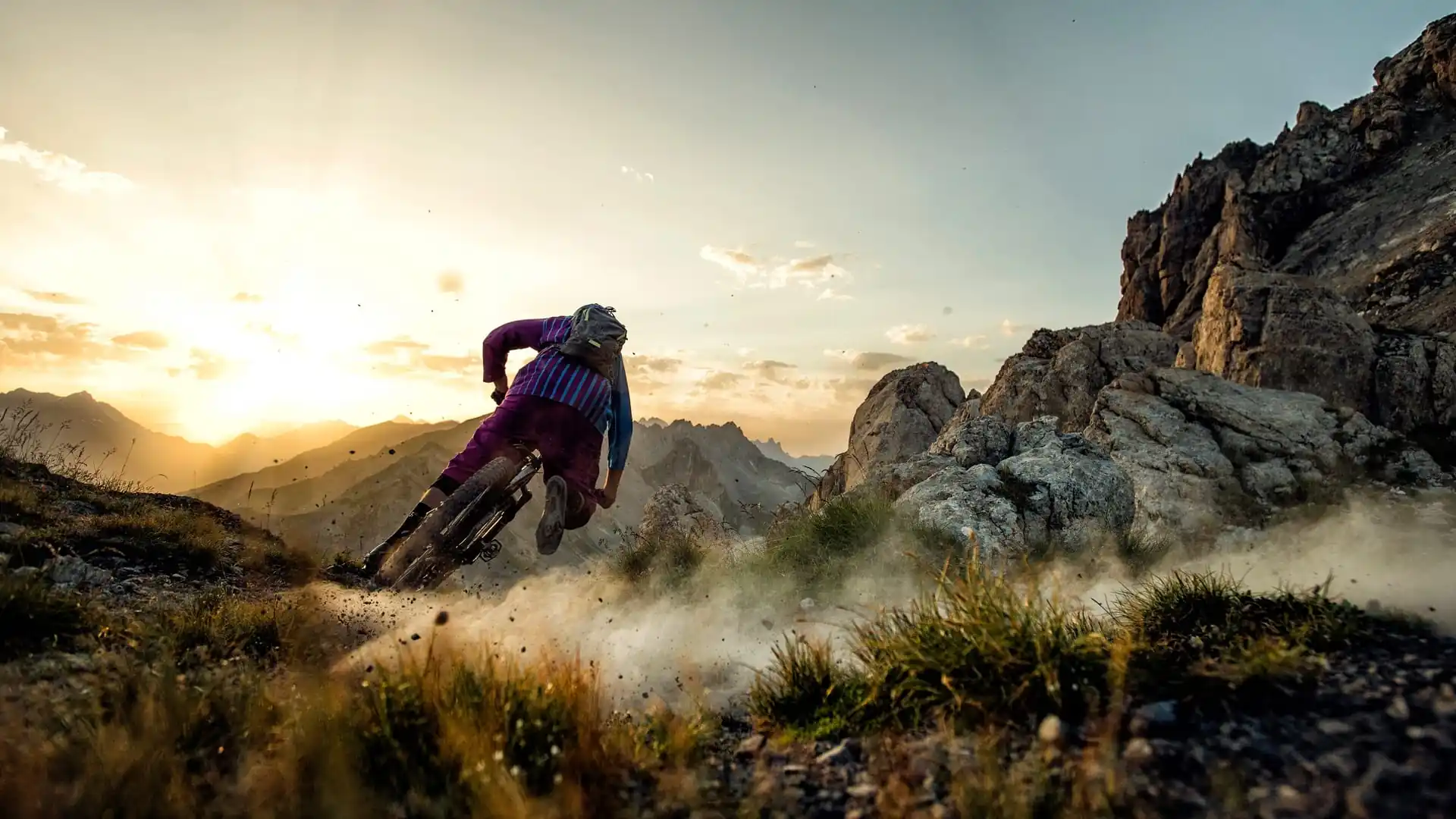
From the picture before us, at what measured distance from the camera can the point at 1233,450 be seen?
1411 cm

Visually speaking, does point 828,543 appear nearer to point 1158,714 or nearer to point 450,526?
point 450,526

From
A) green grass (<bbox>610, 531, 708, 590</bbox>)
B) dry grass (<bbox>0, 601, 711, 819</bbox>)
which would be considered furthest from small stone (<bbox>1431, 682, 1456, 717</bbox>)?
green grass (<bbox>610, 531, 708, 590</bbox>)

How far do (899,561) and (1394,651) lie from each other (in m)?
5.33

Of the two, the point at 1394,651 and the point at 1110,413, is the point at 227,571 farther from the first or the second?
the point at 1110,413

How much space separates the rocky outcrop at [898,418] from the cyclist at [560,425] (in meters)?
15.8

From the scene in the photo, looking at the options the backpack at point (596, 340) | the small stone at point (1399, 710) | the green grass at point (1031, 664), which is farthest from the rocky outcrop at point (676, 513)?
the small stone at point (1399, 710)

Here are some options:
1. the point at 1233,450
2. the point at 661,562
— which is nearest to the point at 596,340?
the point at 661,562

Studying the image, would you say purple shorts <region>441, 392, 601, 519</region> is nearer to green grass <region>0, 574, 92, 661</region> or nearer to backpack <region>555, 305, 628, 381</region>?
backpack <region>555, 305, 628, 381</region>

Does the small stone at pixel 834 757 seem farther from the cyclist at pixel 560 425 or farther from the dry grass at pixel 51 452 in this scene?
the dry grass at pixel 51 452

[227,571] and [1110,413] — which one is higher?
[1110,413]

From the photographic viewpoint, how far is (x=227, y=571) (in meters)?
9.73

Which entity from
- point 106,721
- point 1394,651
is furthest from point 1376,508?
point 106,721

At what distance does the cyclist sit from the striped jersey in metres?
0.01

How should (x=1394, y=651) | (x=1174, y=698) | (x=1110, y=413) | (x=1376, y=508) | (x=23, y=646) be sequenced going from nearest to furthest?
(x=1174, y=698)
(x=1394, y=651)
(x=23, y=646)
(x=1376, y=508)
(x=1110, y=413)
